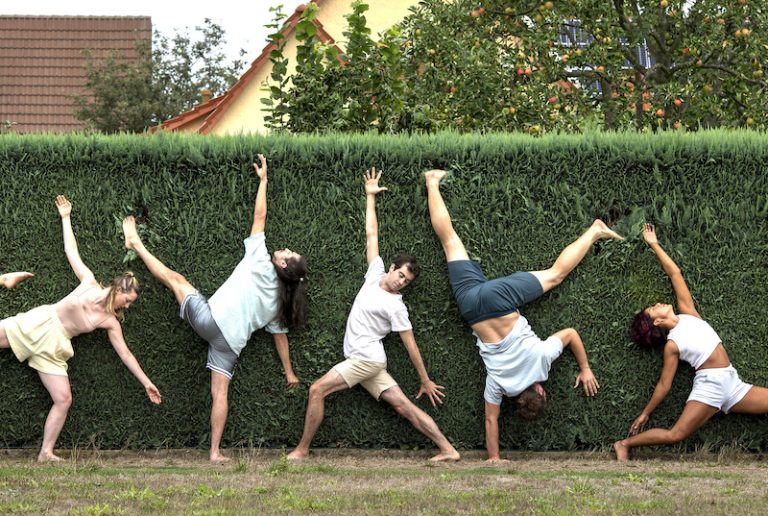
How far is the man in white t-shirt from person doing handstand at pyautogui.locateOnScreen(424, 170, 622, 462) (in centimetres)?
43

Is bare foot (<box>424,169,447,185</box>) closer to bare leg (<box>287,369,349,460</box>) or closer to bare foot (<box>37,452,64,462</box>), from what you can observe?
bare leg (<box>287,369,349,460</box>)

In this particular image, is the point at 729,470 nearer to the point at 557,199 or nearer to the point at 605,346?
the point at 605,346

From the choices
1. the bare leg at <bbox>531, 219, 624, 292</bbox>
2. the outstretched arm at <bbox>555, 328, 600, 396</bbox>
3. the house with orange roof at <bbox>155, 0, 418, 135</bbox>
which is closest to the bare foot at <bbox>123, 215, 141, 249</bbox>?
the bare leg at <bbox>531, 219, 624, 292</bbox>

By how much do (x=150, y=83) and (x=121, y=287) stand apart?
1937 centimetres

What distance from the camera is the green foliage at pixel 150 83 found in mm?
26047

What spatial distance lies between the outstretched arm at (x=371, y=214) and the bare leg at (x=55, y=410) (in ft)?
9.11

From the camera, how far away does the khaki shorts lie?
9.39m

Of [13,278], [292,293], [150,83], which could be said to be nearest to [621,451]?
[292,293]

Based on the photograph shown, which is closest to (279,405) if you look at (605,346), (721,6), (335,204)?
(335,204)

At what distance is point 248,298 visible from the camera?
9.34 meters

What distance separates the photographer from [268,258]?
31.1ft

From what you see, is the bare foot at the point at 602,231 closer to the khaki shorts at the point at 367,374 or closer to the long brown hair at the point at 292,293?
the khaki shorts at the point at 367,374

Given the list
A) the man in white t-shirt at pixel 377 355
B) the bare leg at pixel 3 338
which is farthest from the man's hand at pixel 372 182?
the bare leg at pixel 3 338

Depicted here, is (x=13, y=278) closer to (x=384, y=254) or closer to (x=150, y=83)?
(x=384, y=254)
